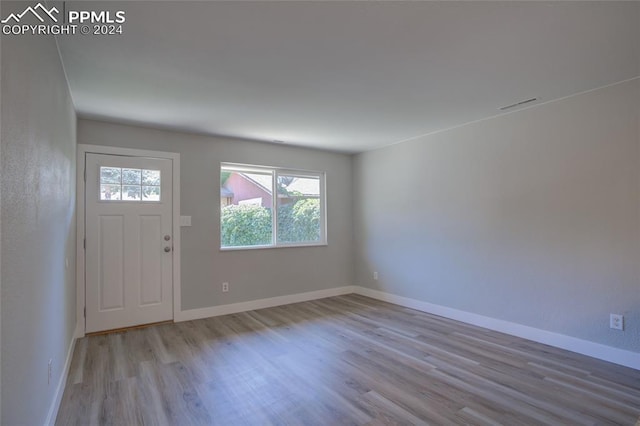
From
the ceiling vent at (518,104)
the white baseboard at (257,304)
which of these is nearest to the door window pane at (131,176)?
the white baseboard at (257,304)

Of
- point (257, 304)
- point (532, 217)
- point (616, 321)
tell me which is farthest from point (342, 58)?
point (257, 304)

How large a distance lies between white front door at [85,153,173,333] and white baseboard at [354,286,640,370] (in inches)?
128

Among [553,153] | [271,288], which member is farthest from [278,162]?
[553,153]

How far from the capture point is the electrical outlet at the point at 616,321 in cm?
269

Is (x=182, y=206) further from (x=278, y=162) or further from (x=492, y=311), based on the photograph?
(x=492, y=311)

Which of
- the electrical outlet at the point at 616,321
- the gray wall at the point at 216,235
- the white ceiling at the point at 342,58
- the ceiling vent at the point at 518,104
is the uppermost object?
the white ceiling at the point at 342,58

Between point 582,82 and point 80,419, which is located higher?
point 582,82

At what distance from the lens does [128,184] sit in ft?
12.3

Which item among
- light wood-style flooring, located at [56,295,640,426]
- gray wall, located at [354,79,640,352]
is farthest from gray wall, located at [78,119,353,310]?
gray wall, located at [354,79,640,352]

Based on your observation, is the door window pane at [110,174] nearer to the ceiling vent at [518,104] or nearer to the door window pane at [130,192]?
the door window pane at [130,192]

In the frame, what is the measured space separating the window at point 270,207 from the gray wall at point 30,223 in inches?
90.2

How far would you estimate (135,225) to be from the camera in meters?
3.75

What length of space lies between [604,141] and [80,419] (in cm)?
449

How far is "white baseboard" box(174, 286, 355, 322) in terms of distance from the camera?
4.03 meters
